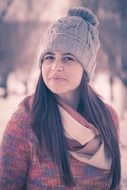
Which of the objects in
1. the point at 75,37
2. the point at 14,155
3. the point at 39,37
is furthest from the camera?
the point at 39,37

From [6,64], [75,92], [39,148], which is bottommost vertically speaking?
[39,148]

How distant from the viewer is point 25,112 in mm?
1973

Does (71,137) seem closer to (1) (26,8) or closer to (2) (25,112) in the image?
(2) (25,112)

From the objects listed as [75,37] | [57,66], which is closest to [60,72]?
[57,66]

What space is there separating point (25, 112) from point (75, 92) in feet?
1.29

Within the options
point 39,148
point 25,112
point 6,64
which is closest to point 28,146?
point 39,148

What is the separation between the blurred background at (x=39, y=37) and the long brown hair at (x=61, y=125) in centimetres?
203

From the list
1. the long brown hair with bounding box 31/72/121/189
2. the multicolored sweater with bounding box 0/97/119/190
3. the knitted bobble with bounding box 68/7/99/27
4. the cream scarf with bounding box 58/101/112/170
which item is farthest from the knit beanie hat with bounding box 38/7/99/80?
the multicolored sweater with bounding box 0/97/119/190

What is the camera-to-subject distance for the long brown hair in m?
1.95

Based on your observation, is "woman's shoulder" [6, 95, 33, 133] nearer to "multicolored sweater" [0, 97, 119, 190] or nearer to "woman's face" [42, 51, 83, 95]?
"multicolored sweater" [0, 97, 119, 190]

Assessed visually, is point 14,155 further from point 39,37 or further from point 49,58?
point 39,37

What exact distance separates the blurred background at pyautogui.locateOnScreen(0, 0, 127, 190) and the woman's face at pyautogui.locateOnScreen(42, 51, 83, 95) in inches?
92.5

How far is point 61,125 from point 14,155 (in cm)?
29

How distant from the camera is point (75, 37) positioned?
2121mm
